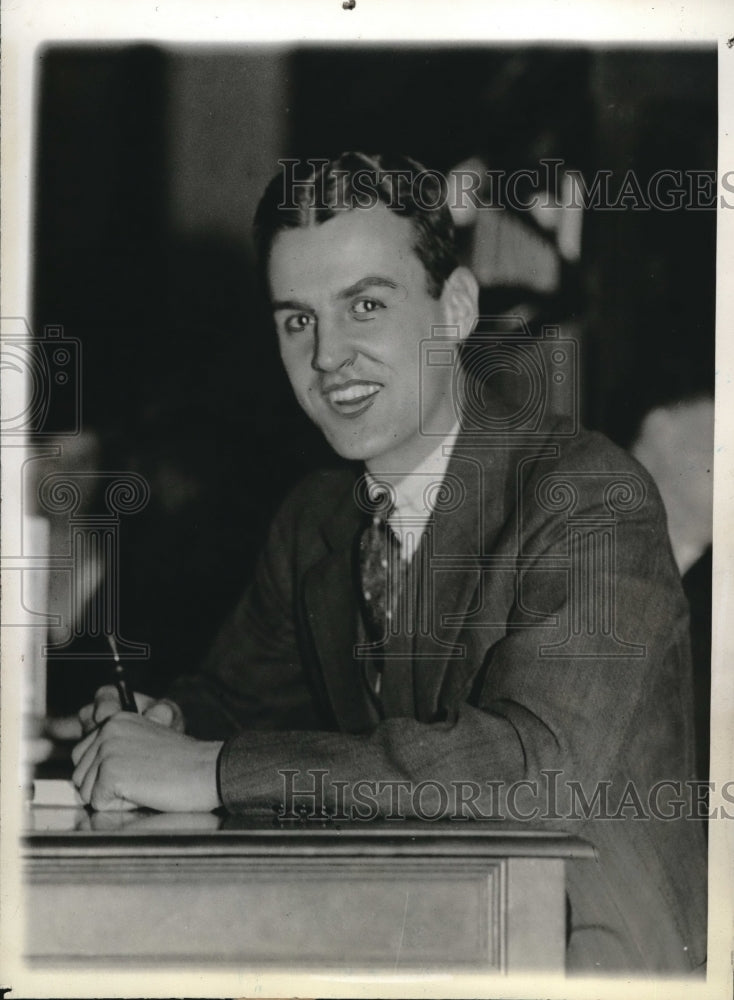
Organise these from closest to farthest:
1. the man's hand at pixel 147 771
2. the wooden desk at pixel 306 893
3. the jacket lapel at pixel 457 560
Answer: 1. the wooden desk at pixel 306 893
2. the man's hand at pixel 147 771
3. the jacket lapel at pixel 457 560

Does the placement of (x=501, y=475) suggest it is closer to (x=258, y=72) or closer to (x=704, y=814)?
(x=704, y=814)

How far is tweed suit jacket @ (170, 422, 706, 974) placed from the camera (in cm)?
191

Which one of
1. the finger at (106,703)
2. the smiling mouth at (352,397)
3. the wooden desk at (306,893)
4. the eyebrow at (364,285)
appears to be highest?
the eyebrow at (364,285)

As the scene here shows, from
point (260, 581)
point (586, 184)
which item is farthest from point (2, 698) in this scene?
point (586, 184)

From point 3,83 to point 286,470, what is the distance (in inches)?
34.1

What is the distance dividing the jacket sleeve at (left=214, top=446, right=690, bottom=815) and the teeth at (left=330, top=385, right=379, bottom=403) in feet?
1.21

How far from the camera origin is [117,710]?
2.05 m

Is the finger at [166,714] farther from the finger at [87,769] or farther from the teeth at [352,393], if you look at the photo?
the teeth at [352,393]

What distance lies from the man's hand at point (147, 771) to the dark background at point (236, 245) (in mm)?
169

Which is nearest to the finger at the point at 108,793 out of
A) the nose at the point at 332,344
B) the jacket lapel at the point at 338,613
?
the jacket lapel at the point at 338,613

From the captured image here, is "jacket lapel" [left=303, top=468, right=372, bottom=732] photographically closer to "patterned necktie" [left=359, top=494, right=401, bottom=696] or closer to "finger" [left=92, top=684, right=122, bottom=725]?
"patterned necktie" [left=359, top=494, right=401, bottom=696]

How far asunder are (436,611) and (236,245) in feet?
2.44

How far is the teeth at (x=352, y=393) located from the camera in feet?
6.79
